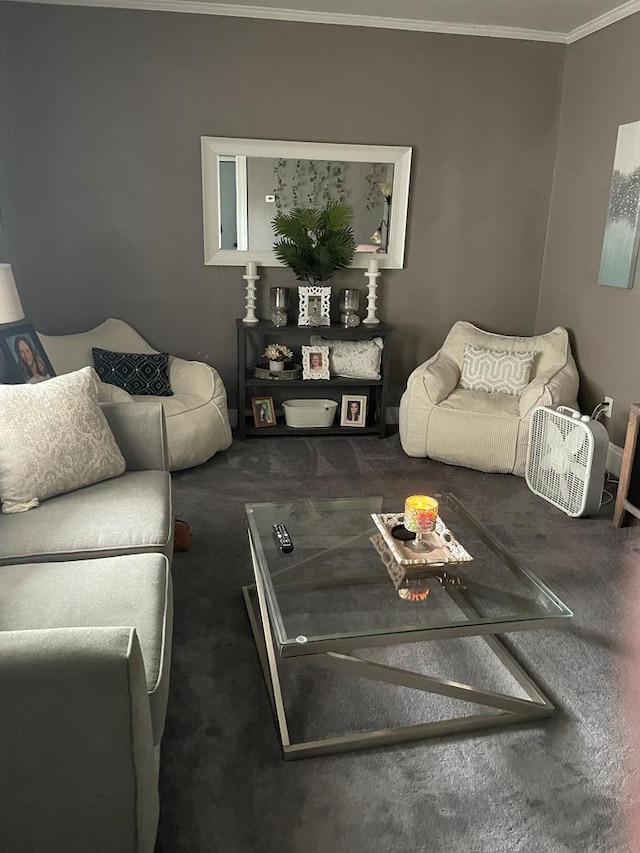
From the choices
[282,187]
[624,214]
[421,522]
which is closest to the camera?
[421,522]

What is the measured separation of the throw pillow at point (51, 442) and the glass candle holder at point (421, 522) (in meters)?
1.08

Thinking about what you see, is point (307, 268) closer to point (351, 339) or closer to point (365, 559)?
point (351, 339)

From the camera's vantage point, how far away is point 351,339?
14.7 ft

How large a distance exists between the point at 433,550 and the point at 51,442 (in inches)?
52.2

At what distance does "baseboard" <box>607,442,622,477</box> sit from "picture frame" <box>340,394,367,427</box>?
1523mm

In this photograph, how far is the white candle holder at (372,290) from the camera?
4.34 m

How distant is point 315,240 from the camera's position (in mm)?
4273

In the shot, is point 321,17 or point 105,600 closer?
point 105,600

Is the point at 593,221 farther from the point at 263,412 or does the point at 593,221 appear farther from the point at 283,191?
the point at 263,412

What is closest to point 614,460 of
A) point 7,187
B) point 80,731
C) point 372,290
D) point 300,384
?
point 372,290

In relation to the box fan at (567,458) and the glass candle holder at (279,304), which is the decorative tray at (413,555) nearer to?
the box fan at (567,458)

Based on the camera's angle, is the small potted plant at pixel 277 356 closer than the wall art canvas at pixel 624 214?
No

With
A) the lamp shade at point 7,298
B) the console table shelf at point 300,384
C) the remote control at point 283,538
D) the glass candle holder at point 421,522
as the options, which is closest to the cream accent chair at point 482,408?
the console table shelf at point 300,384

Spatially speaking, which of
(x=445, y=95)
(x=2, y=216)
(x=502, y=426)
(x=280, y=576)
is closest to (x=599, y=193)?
(x=445, y=95)
